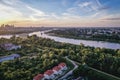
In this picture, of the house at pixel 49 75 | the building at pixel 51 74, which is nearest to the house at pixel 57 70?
the building at pixel 51 74

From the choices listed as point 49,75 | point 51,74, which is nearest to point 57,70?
point 51,74

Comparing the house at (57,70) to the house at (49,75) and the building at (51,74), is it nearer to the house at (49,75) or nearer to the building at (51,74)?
the building at (51,74)

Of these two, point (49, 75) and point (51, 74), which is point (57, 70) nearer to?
point (51, 74)

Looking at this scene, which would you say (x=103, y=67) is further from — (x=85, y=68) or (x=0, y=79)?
(x=0, y=79)

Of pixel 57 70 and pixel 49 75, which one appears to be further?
pixel 57 70

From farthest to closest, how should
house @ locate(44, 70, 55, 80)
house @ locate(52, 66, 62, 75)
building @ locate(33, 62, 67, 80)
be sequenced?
house @ locate(52, 66, 62, 75)
house @ locate(44, 70, 55, 80)
building @ locate(33, 62, 67, 80)

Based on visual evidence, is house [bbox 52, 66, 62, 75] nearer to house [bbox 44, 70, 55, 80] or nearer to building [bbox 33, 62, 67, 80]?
building [bbox 33, 62, 67, 80]

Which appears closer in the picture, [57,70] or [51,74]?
[51,74]

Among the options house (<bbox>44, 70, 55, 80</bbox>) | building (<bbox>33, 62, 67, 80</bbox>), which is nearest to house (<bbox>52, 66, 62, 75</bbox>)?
building (<bbox>33, 62, 67, 80</bbox>)

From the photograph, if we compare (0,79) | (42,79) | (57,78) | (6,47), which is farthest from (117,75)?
(6,47)

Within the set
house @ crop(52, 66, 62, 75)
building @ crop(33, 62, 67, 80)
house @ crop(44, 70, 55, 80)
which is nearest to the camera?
building @ crop(33, 62, 67, 80)

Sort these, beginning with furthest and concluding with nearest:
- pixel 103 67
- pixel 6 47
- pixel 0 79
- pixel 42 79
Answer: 1. pixel 6 47
2. pixel 103 67
3. pixel 0 79
4. pixel 42 79
